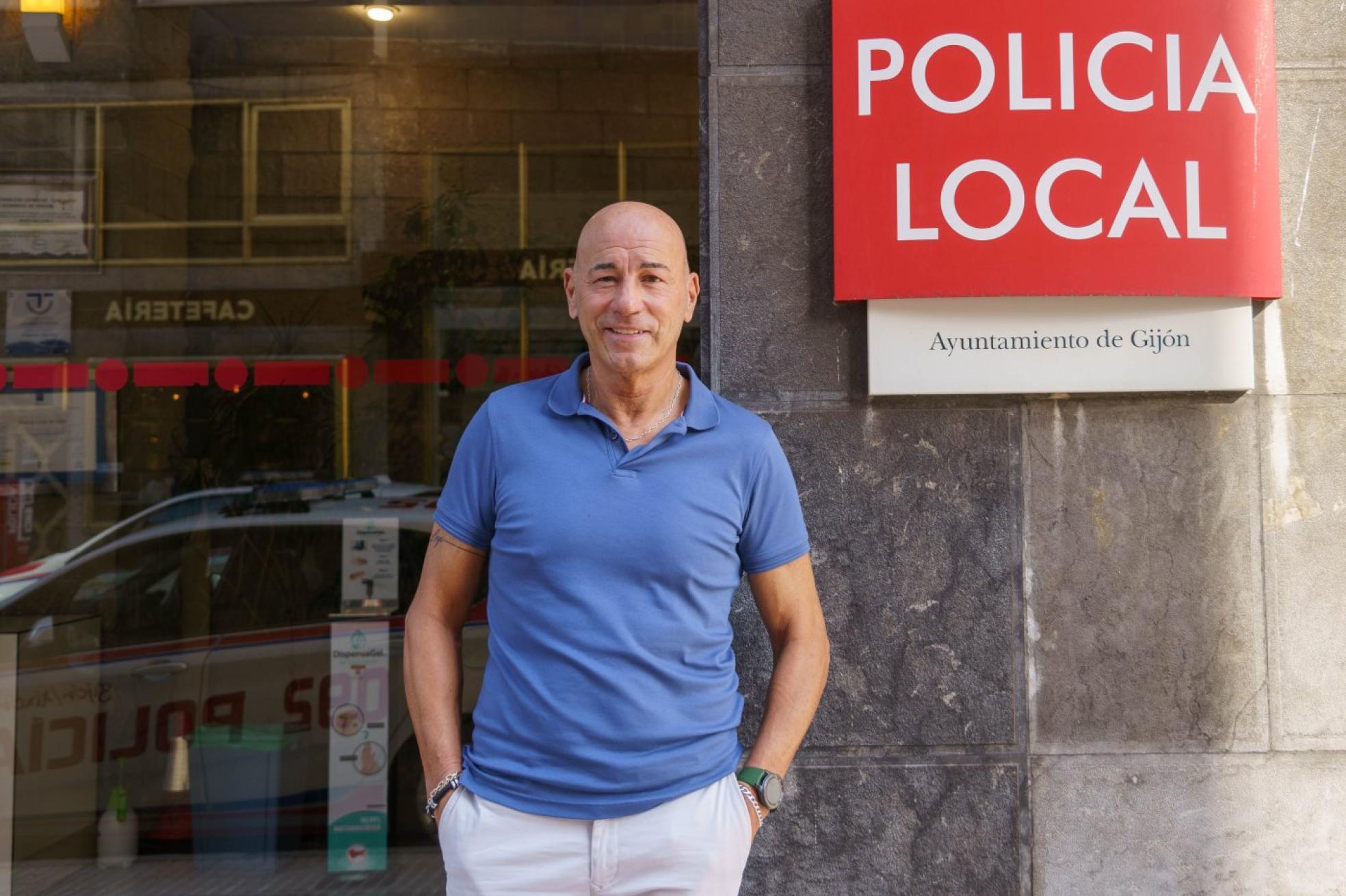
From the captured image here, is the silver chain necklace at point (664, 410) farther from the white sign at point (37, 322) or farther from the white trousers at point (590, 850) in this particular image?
the white sign at point (37, 322)

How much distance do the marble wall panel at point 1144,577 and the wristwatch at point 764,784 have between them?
95cm

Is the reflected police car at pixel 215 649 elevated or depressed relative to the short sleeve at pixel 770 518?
depressed

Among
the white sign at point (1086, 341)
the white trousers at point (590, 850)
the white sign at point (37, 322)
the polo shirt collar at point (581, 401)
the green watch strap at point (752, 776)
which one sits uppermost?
the white sign at point (37, 322)

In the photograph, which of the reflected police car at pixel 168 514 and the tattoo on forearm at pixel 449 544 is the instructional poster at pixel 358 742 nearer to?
the reflected police car at pixel 168 514

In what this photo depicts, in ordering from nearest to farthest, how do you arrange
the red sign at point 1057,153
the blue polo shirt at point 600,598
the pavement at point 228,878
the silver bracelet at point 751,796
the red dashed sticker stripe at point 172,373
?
1. the blue polo shirt at point 600,598
2. the silver bracelet at point 751,796
3. the red sign at point 1057,153
4. the pavement at point 228,878
5. the red dashed sticker stripe at point 172,373

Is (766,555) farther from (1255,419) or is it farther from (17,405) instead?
(17,405)

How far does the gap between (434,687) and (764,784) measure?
0.64 metres

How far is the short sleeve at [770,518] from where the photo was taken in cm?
240

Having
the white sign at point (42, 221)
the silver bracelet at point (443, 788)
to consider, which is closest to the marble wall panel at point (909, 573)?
the silver bracelet at point (443, 788)

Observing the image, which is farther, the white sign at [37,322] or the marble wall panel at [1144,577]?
the white sign at [37,322]

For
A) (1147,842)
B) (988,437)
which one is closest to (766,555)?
(988,437)

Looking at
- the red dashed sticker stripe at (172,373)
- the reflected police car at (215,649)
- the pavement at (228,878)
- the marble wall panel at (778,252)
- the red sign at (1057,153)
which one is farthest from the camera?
the red dashed sticker stripe at (172,373)

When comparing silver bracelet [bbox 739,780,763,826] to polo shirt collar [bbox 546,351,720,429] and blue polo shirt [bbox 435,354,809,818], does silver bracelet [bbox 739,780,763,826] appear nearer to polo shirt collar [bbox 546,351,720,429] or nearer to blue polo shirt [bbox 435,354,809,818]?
blue polo shirt [bbox 435,354,809,818]

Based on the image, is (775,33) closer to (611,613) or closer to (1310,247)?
(1310,247)
